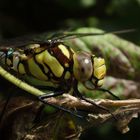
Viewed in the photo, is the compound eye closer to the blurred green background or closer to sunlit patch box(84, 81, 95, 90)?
sunlit patch box(84, 81, 95, 90)

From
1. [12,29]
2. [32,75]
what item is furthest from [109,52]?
[12,29]

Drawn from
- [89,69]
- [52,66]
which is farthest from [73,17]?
[89,69]

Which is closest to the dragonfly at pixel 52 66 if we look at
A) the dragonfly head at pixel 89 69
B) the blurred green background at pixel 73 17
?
the dragonfly head at pixel 89 69

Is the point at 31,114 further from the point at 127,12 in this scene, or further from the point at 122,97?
the point at 127,12

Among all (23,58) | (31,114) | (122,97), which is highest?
(23,58)

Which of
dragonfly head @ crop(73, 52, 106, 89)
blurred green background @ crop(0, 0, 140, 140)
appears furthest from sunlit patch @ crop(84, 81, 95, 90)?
blurred green background @ crop(0, 0, 140, 140)

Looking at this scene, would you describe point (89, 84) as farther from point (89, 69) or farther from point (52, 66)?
point (52, 66)
